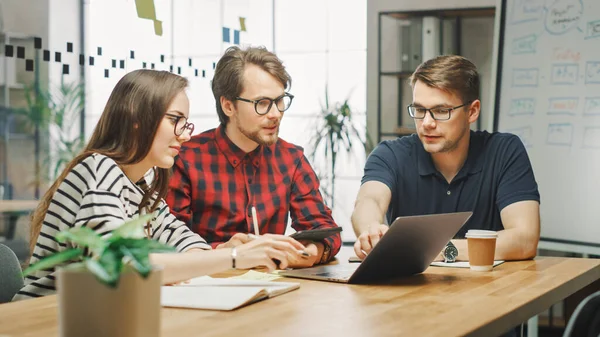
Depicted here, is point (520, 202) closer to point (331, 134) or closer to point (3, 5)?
point (3, 5)

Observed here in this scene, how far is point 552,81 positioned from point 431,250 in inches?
88.0

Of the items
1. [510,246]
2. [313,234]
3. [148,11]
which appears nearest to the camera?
[313,234]

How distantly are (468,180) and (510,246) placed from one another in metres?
0.35

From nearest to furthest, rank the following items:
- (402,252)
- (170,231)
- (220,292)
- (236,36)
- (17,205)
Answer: (220,292), (402,252), (170,231), (17,205), (236,36)

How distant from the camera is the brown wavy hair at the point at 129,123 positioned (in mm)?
1859

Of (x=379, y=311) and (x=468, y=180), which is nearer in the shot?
(x=379, y=311)

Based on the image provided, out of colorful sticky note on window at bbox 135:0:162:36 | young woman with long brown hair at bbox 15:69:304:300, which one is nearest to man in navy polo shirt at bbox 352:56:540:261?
young woman with long brown hair at bbox 15:69:304:300

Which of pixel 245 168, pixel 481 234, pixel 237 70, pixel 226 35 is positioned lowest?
pixel 481 234

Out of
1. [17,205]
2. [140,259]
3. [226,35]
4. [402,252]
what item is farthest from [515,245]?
[226,35]

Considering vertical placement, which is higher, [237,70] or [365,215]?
[237,70]

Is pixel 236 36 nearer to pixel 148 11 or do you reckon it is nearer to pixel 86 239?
pixel 148 11

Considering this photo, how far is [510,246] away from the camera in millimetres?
2197

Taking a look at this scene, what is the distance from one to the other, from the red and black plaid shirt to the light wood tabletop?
785 millimetres

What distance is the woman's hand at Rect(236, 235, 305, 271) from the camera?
67.4 inches
